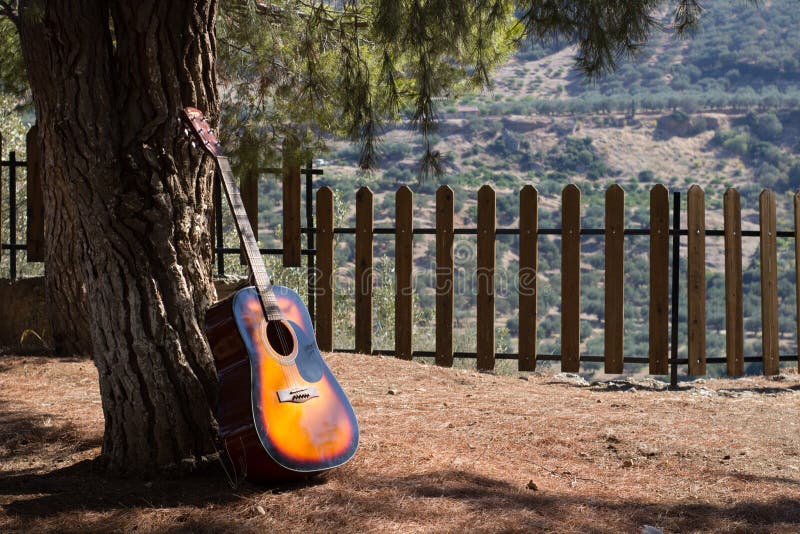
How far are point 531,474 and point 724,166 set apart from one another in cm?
3965

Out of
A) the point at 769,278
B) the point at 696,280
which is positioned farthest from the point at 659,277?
the point at 769,278

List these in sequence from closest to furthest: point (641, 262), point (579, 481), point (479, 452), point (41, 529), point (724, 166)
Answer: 1. point (41, 529)
2. point (579, 481)
3. point (479, 452)
4. point (641, 262)
5. point (724, 166)

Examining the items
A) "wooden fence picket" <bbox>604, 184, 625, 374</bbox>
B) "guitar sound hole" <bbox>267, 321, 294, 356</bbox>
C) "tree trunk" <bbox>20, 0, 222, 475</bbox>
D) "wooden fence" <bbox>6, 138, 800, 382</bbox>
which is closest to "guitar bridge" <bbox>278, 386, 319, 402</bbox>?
"guitar sound hole" <bbox>267, 321, 294, 356</bbox>

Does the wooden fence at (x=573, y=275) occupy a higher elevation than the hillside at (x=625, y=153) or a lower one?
lower

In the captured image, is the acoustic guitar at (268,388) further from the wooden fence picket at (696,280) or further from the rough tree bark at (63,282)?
the wooden fence picket at (696,280)

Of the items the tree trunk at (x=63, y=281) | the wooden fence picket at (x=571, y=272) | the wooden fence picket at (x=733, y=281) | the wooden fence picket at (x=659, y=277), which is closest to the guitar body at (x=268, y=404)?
the tree trunk at (x=63, y=281)

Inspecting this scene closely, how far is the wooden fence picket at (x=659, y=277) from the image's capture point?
7.21 m

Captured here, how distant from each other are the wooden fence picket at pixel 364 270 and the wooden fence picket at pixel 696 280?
8.64 ft

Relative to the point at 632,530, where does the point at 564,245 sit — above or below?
above

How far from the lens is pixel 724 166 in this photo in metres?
40.5

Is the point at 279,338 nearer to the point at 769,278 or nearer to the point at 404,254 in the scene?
the point at 404,254

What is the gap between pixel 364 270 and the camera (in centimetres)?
759

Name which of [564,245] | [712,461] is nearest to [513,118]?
[564,245]

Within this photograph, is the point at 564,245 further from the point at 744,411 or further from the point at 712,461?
the point at 712,461
